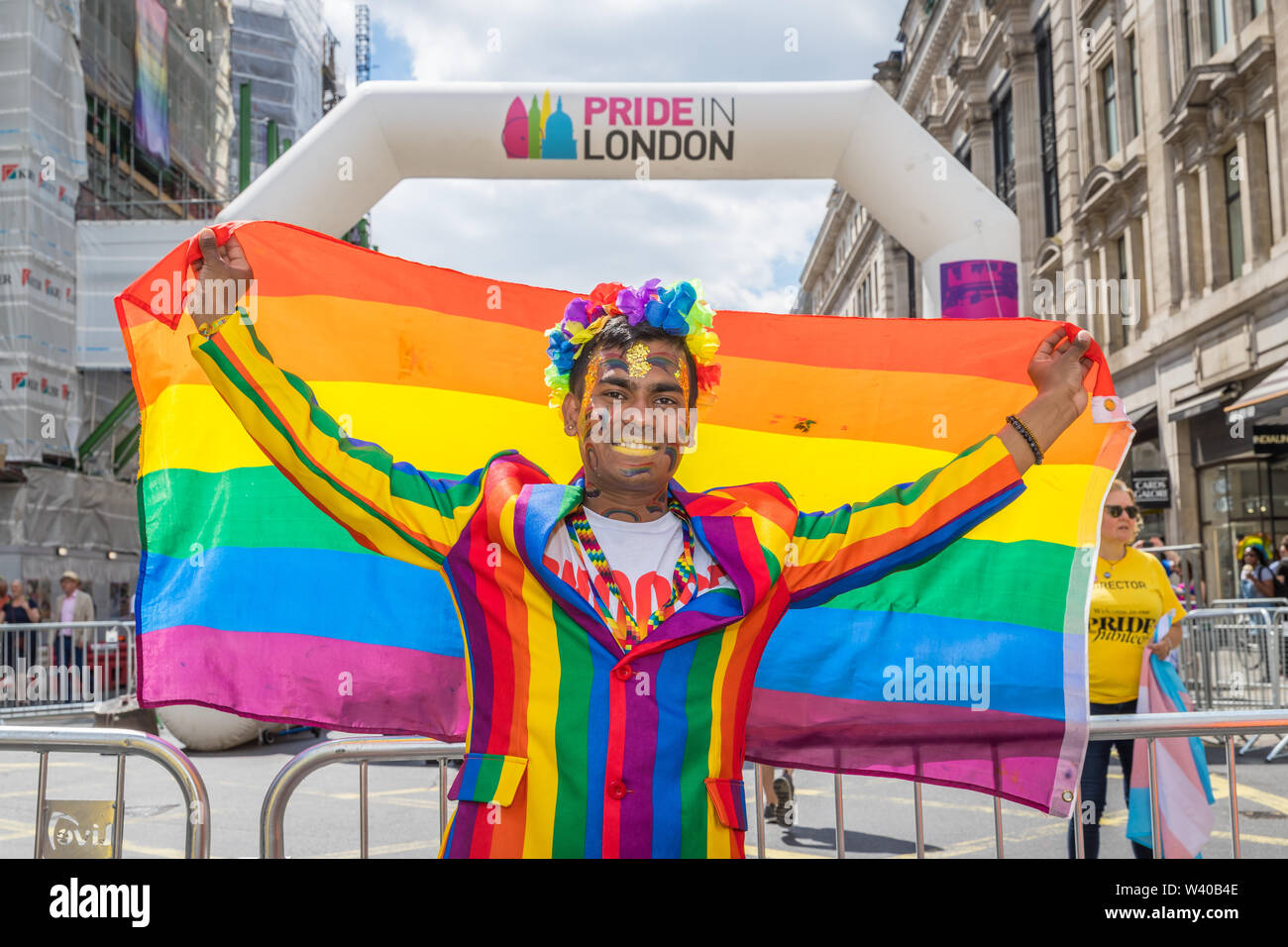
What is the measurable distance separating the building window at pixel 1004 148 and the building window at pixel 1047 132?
4.09 ft

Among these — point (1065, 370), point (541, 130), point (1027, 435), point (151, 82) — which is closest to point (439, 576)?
point (1027, 435)

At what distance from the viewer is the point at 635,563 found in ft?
7.86

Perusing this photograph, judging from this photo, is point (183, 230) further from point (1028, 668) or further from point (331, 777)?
point (1028, 668)

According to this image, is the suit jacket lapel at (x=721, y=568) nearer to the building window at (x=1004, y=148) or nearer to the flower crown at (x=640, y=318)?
the flower crown at (x=640, y=318)

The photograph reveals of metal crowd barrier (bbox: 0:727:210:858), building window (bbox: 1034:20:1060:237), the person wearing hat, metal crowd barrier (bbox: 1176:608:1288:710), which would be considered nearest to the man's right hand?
metal crowd barrier (bbox: 0:727:210:858)

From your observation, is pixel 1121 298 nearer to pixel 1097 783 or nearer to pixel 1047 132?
pixel 1047 132

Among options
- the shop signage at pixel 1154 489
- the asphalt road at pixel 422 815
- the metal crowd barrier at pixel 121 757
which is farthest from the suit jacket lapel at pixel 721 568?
the shop signage at pixel 1154 489

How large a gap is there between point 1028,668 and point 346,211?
6893mm

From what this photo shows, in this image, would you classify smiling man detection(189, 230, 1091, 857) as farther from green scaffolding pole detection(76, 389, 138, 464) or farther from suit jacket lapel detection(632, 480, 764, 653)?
green scaffolding pole detection(76, 389, 138, 464)

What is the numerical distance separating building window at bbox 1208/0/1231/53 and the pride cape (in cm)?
1900

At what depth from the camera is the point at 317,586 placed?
327 centimetres

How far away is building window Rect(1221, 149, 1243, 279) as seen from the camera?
62.8ft

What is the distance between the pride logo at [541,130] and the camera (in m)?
8.66

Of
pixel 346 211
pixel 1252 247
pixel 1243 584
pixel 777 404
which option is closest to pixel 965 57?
pixel 1252 247
